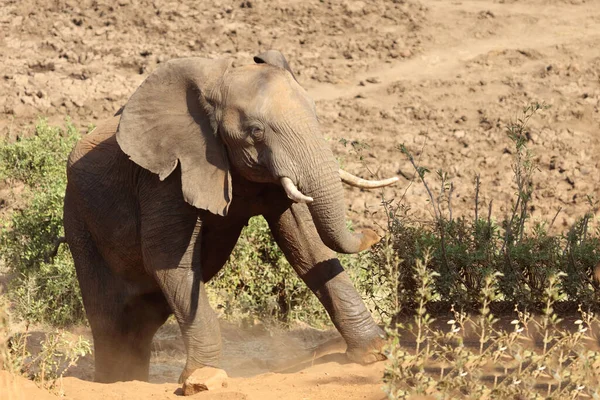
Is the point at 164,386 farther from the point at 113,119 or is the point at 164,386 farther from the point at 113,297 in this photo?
the point at 113,119

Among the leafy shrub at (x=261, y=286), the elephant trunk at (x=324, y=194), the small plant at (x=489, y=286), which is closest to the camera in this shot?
the elephant trunk at (x=324, y=194)

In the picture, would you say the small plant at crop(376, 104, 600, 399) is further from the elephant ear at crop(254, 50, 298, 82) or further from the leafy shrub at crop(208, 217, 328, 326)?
the leafy shrub at crop(208, 217, 328, 326)

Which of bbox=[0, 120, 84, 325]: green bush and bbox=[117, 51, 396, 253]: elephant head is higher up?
bbox=[117, 51, 396, 253]: elephant head

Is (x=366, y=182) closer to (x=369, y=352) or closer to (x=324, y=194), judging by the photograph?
(x=324, y=194)

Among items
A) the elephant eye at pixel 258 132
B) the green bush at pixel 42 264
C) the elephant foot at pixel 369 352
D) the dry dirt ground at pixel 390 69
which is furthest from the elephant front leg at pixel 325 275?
the dry dirt ground at pixel 390 69

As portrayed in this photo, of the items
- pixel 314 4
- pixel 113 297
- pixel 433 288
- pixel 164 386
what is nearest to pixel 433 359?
pixel 433 288

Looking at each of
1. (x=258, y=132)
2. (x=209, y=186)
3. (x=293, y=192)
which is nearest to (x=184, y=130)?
(x=209, y=186)

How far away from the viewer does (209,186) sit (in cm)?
605

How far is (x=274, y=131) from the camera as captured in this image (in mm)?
5793

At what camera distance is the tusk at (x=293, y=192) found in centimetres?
559

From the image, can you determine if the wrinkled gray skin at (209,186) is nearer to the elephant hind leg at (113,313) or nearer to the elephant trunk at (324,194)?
the elephant trunk at (324,194)

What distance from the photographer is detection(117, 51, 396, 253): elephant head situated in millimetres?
5738

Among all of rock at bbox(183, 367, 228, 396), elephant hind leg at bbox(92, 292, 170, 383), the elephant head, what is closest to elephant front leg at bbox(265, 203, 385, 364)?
the elephant head

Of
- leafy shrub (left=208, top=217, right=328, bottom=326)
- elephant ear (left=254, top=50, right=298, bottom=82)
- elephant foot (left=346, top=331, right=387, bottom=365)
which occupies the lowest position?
leafy shrub (left=208, top=217, right=328, bottom=326)
